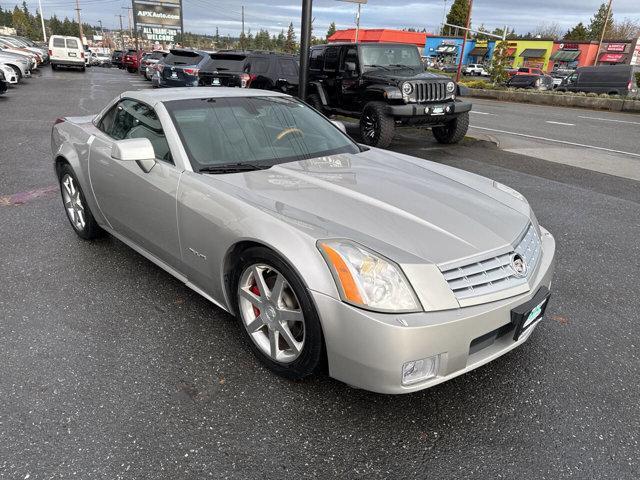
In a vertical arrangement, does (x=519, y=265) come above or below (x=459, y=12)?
below

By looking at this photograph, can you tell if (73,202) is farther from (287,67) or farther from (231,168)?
(287,67)

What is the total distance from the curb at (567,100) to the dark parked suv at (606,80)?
2.63 meters

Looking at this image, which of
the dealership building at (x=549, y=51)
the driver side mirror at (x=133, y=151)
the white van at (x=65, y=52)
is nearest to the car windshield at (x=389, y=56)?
the driver side mirror at (x=133, y=151)

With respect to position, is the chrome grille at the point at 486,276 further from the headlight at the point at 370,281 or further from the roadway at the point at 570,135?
the roadway at the point at 570,135

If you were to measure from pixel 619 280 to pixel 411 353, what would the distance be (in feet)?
9.18

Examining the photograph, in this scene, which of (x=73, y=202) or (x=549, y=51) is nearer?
(x=73, y=202)

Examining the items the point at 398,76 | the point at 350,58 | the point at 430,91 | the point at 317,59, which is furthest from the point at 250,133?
the point at 317,59

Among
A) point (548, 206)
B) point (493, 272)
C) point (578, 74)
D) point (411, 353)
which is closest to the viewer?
point (411, 353)

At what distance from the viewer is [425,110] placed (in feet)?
29.1

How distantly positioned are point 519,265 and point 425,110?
6969 mm

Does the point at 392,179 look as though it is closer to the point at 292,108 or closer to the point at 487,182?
the point at 487,182

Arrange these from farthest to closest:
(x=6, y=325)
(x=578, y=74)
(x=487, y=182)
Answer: (x=578, y=74) < (x=487, y=182) < (x=6, y=325)

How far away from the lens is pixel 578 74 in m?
24.3

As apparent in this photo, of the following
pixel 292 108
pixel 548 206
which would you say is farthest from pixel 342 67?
pixel 292 108
